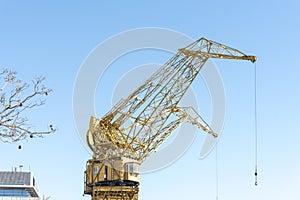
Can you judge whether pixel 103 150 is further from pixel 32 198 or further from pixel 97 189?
pixel 32 198

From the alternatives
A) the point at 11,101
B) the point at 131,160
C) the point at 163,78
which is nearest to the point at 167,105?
the point at 163,78

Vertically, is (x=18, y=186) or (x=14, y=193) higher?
(x=18, y=186)

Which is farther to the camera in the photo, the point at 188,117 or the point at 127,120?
the point at 188,117

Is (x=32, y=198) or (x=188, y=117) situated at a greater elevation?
(x=188, y=117)

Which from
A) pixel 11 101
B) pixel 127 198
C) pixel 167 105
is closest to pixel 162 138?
pixel 167 105

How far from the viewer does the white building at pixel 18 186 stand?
313 feet

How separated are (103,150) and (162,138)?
7.72 m

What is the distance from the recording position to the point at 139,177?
7250 centimetres

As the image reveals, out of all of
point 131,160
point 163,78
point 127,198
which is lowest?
point 127,198

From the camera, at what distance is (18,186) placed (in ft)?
316

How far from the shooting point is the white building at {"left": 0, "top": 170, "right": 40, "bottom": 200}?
95438 millimetres

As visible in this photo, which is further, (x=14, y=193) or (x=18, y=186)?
(x=18, y=186)

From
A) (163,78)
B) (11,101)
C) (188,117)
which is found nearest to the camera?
(11,101)

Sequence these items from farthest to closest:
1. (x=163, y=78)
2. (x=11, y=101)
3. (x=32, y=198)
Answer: (x=32, y=198) < (x=163, y=78) < (x=11, y=101)
